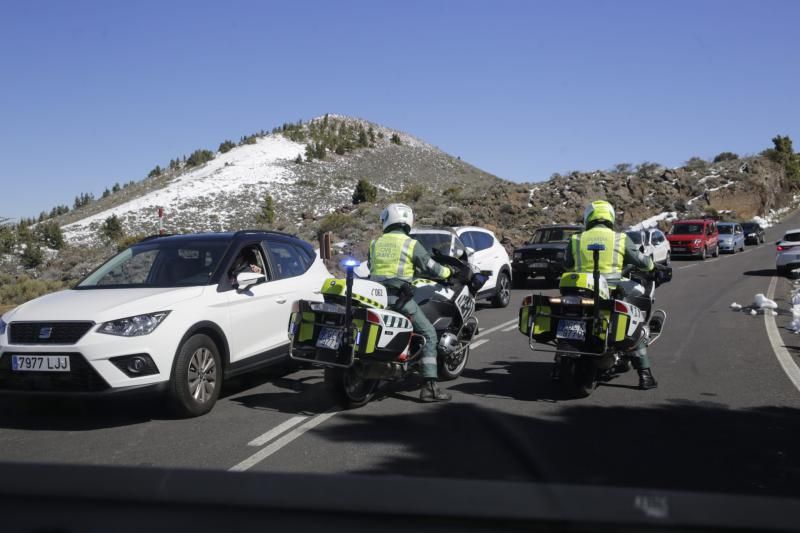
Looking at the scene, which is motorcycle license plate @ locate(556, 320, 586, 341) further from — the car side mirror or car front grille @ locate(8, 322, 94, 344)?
car front grille @ locate(8, 322, 94, 344)

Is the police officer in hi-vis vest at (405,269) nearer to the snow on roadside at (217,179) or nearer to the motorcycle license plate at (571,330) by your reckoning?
the motorcycle license plate at (571,330)

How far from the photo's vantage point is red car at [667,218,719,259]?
1204 inches

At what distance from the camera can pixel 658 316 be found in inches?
316

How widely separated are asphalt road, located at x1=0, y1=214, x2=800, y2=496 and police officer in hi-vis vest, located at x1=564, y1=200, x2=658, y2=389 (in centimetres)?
31

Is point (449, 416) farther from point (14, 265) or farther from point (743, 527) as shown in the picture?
point (14, 265)

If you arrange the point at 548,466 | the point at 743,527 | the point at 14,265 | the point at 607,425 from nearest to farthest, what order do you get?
1. the point at 743,527
2. the point at 548,466
3. the point at 607,425
4. the point at 14,265

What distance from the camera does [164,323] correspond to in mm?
6324

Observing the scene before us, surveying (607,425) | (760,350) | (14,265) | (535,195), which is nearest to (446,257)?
(607,425)

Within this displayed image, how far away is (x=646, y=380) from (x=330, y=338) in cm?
327

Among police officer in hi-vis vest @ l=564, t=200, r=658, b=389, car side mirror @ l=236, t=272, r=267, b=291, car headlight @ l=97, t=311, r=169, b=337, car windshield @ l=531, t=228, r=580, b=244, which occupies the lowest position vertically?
car headlight @ l=97, t=311, r=169, b=337

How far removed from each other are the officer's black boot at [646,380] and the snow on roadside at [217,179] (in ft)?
162

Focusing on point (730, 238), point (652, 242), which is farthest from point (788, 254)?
point (730, 238)

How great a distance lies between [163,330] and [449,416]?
255 centimetres

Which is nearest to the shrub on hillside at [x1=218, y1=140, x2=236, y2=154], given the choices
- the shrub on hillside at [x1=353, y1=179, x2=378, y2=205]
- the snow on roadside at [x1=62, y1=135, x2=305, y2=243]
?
the snow on roadside at [x1=62, y1=135, x2=305, y2=243]
